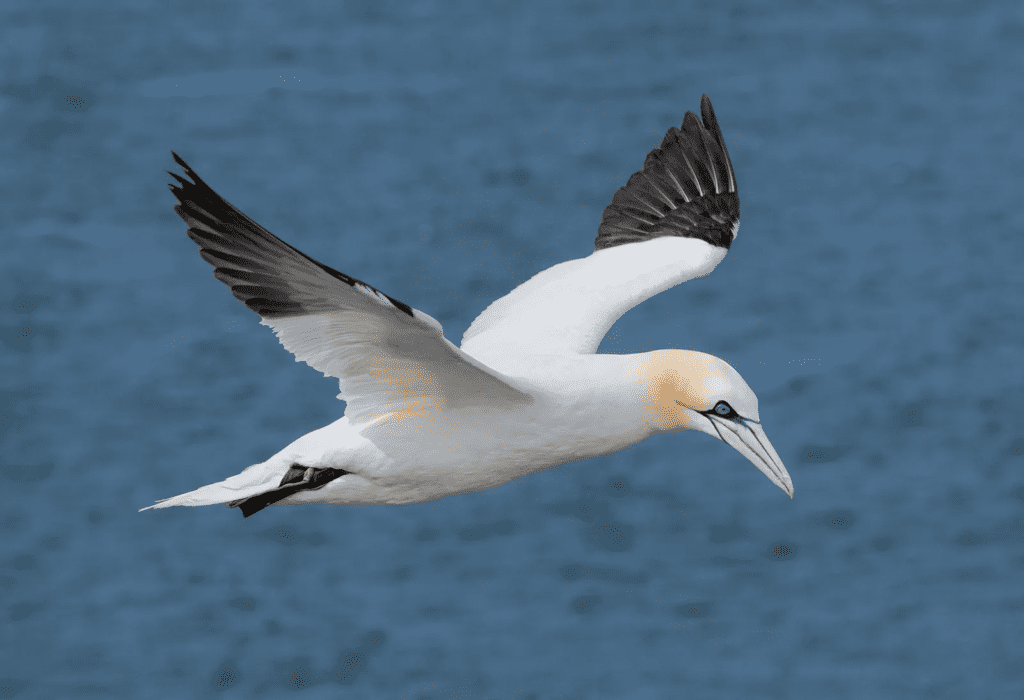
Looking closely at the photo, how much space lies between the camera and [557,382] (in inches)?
428

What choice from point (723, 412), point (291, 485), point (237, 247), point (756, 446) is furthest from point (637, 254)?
point (237, 247)

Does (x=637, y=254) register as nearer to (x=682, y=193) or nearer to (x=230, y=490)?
(x=682, y=193)

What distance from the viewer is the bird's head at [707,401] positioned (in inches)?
414

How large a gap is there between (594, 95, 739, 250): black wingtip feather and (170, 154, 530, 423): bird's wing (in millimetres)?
3548

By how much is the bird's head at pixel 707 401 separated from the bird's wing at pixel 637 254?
3.97 feet

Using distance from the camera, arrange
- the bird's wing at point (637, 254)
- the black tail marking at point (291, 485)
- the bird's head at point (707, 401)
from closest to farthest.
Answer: the bird's head at point (707, 401), the black tail marking at point (291, 485), the bird's wing at point (637, 254)

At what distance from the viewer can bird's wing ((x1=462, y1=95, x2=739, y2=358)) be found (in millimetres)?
12359

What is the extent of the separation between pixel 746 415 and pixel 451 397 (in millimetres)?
1832

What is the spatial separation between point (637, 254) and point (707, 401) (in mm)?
3174

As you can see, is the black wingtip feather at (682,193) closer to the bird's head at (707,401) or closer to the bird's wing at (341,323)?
the bird's head at (707,401)

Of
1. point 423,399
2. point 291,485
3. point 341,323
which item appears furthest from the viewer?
point 291,485

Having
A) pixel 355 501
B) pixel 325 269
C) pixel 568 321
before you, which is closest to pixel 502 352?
pixel 568 321

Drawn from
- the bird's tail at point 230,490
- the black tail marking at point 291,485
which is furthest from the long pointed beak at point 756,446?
the bird's tail at point 230,490

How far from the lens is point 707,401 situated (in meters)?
10.5
